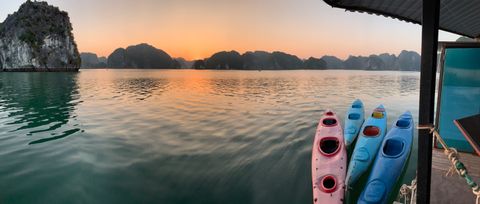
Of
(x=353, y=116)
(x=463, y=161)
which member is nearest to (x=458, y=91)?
(x=463, y=161)

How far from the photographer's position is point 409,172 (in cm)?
861

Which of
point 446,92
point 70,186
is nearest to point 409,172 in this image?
point 446,92

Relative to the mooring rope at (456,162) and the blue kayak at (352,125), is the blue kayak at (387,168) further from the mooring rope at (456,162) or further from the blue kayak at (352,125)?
the mooring rope at (456,162)

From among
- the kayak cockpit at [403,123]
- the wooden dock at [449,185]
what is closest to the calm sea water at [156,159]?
the kayak cockpit at [403,123]

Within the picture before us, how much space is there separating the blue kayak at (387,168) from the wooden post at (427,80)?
2.56 metres

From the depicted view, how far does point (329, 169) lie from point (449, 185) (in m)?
2.26

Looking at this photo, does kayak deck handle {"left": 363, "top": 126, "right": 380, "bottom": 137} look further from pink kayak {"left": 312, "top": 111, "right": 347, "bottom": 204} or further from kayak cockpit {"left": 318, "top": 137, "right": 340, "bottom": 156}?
kayak cockpit {"left": 318, "top": 137, "right": 340, "bottom": 156}

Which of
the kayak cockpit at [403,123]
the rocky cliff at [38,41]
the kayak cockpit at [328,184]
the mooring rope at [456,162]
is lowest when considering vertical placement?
the kayak cockpit at [328,184]

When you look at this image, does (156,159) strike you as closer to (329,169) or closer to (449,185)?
(329,169)

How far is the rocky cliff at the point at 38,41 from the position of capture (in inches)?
4695

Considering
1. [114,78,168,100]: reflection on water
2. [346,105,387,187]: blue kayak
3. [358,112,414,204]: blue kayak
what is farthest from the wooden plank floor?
[114,78,168,100]: reflection on water

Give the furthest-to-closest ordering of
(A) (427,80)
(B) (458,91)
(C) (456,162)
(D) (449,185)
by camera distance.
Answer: (B) (458,91), (D) (449,185), (A) (427,80), (C) (456,162)

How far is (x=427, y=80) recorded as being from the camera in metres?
3.10

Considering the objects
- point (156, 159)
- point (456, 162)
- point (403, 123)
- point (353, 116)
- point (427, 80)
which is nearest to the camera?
point (456, 162)
